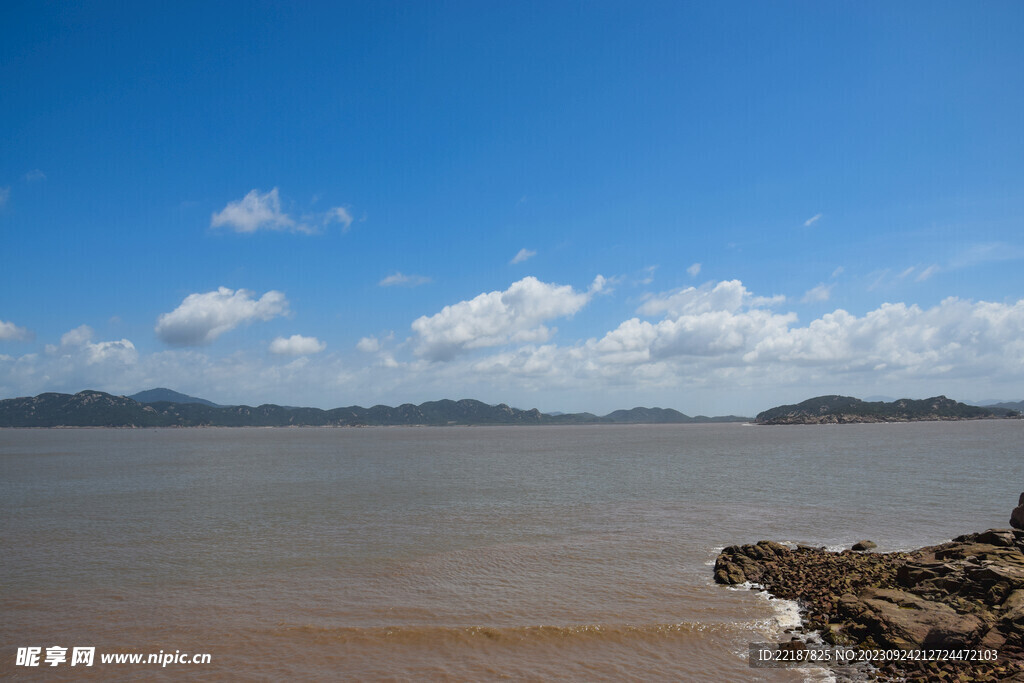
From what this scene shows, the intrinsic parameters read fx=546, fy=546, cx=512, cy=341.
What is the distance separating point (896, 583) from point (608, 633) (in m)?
11.6

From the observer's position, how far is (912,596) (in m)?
18.1

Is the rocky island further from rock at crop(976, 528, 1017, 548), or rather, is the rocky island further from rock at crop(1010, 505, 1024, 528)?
rock at crop(1010, 505, 1024, 528)

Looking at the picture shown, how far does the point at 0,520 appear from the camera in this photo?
38.8m

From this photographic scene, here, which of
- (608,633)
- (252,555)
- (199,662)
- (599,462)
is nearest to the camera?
(199,662)

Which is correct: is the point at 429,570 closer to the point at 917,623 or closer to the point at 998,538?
the point at 917,623

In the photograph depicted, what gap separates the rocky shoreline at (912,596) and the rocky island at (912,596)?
0.09 ft

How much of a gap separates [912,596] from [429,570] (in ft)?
61.4

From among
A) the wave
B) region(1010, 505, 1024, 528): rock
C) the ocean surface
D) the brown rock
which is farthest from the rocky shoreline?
region(1010, 505, 1024, 528): rock

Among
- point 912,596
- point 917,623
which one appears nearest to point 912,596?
point 912,596

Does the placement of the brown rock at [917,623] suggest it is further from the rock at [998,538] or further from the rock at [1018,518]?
the rock at [1018,518]

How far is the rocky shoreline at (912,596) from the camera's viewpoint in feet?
48.9

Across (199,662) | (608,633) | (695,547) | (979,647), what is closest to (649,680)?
(608,633)

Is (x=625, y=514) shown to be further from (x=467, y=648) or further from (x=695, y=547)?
(x=467, y=648)

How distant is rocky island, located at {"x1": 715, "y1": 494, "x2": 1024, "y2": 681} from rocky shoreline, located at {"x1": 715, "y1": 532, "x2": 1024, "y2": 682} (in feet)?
0.09
